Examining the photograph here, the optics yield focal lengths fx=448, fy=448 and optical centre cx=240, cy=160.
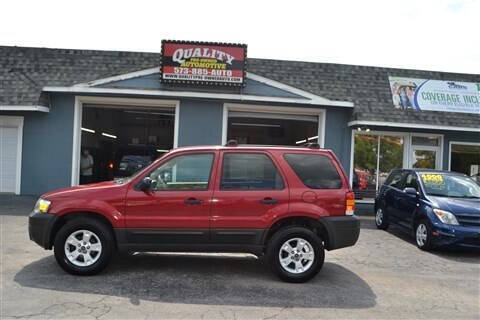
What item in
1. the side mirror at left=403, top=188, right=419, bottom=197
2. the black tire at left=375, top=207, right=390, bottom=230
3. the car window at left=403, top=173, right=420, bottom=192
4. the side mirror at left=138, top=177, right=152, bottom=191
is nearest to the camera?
the side mirror at left=138, top=177, right=152, bottom=191

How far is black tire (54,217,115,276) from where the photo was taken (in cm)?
628

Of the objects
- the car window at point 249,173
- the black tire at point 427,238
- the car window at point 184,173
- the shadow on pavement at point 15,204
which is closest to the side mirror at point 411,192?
the black tire at point 427,238

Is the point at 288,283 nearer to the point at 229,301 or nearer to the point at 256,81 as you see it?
the point at 229,301

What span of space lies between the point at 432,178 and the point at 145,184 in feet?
22.8

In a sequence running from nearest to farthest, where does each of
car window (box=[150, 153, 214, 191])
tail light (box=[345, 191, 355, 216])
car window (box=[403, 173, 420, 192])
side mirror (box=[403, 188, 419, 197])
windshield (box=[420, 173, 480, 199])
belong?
car window (box=[150, 153, 214, 191]), tail light (box=[345, 191, 355, 216]), windshield (box=[420, 173, 480, 199]), side mirror (box=[403, 188, 419, 197]), car window (box=[403, 173, 420, 192])

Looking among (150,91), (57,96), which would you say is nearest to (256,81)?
(150,91)

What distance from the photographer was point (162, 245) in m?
6.35

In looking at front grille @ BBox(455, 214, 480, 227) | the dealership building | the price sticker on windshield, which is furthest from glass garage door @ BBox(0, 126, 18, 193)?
front grille @ BBox(455, 214, 480, 227)

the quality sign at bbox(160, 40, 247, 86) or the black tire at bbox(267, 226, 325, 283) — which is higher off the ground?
the quality sign at bbox(160, 40, 247, 86)

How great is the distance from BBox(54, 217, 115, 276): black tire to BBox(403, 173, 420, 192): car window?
6.96m

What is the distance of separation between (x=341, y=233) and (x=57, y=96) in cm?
1110

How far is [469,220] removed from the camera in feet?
28.5

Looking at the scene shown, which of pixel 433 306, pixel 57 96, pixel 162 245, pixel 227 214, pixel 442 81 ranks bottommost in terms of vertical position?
pixel 433 306

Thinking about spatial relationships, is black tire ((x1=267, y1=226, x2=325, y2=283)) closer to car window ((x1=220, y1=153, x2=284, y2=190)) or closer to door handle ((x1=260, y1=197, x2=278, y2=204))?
door handle ((x1=260, y1=197, x2=278, y2=204))
